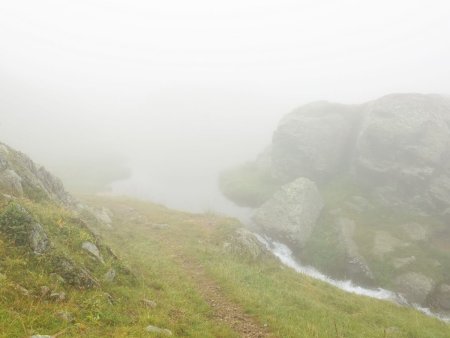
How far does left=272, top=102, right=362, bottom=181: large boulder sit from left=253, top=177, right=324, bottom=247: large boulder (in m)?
10.3

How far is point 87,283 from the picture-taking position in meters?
14.2

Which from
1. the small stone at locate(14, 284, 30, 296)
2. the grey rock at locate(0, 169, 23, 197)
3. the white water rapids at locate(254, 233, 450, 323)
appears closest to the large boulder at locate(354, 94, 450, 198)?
the white water rapids at locate(254, 233, 450, 323)

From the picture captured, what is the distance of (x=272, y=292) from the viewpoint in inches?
882

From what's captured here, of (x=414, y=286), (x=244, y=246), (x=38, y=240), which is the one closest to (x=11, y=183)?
(x=38, y=240)

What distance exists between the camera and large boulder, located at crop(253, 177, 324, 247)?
44062 millimetres

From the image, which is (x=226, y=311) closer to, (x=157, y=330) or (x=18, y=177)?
(x=157, y=330)

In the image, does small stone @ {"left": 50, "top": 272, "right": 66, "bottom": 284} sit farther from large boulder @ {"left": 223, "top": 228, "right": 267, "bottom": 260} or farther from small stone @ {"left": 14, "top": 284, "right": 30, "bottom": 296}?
large boulder @ {"left": 223, "top": 228, "right": 267, "bottom": 260}

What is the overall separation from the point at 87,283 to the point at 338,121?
191 ft

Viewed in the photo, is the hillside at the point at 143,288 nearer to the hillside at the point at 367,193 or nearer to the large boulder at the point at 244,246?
the large boulder at the point at 244,246

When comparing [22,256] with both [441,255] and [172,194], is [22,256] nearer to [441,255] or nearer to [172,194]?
[441,255]

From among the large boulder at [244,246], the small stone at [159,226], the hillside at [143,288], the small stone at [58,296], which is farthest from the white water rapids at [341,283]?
the small stone at [58,296]

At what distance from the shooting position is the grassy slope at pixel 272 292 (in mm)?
18422

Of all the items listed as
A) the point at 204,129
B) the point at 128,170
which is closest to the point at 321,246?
the point at 128,170

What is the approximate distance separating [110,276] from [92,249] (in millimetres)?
1773
